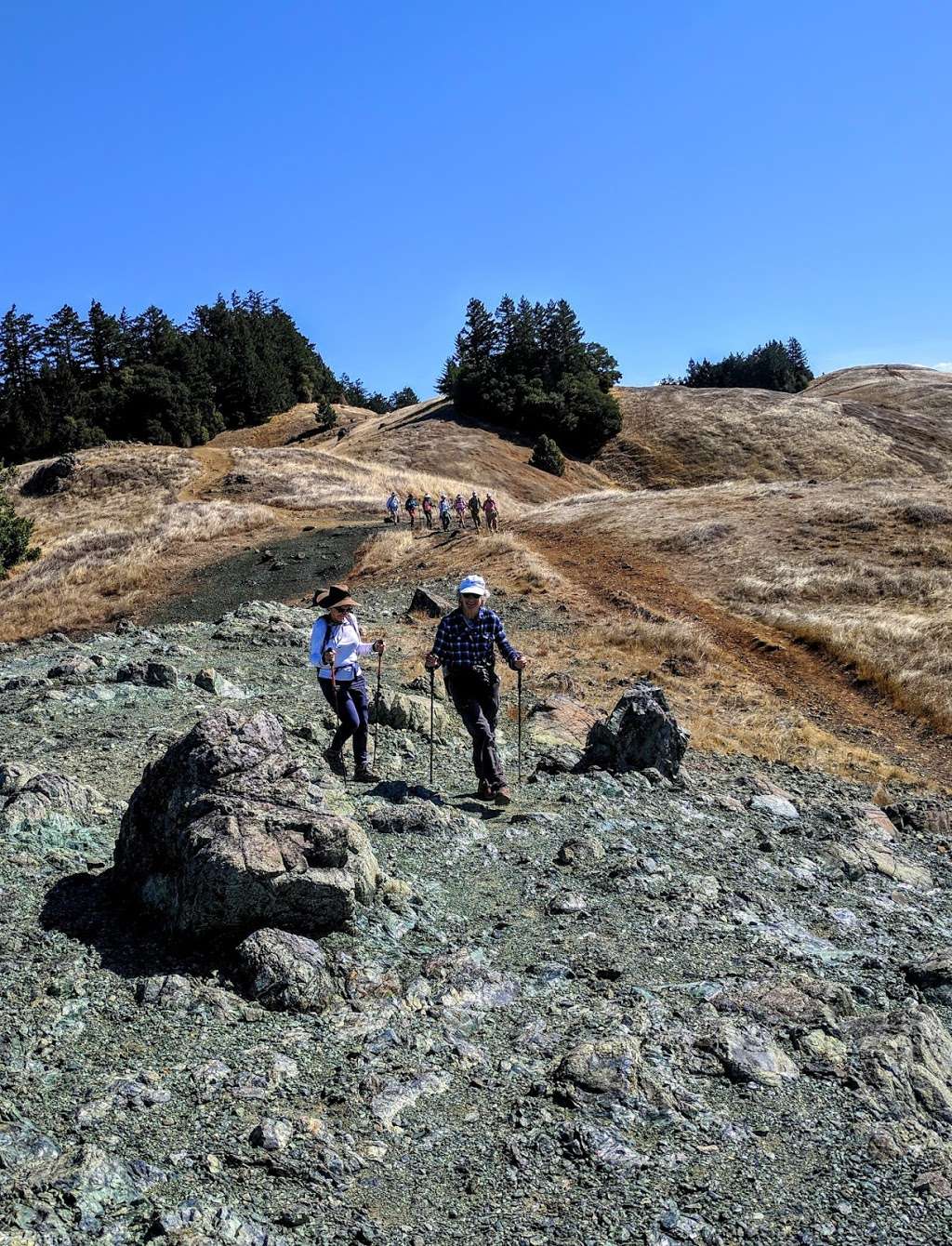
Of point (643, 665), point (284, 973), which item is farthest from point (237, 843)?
point (643, 665)

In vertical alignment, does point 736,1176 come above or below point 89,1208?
below

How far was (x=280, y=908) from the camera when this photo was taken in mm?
6574

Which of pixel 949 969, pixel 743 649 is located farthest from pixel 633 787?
pixel 743 649

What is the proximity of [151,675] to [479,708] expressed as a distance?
720cm

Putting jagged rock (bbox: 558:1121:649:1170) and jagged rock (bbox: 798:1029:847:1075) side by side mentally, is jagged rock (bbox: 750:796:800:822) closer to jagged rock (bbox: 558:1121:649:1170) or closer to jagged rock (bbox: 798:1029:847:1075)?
jagged rock (bbox: 798:1029:847:1075)

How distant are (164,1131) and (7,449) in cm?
9898

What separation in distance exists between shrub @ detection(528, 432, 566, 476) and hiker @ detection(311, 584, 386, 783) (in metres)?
70.3

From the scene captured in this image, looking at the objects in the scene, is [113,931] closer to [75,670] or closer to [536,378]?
[75,670]

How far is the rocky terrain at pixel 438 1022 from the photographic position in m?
4.65

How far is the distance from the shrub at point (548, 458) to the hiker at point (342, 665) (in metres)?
70.3

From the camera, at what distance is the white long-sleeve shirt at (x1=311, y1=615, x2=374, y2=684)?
34.5ft

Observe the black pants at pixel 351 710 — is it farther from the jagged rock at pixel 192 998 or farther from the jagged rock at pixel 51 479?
the jagged rock at pixel 51 479

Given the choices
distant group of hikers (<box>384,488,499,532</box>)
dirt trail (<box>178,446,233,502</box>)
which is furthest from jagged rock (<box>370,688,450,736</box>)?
dirt trail (<box>178,446,233,502</box>)

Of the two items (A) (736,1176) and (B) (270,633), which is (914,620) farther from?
(A) (736,1176)
